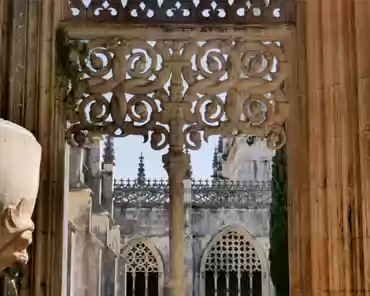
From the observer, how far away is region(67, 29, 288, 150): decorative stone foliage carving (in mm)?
4547

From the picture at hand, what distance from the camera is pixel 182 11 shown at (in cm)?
470

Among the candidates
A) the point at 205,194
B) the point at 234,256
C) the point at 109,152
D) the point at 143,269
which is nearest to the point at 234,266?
the point at 234,256

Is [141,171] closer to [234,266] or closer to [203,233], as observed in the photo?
[203,233]

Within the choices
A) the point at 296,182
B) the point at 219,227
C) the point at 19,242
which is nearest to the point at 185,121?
the point at 296,182

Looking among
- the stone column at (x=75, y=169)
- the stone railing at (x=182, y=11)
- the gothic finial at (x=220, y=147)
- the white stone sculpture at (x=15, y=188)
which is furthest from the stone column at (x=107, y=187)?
the white stone sculpture at (x=15, y=188)

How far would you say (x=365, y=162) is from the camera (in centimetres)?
428

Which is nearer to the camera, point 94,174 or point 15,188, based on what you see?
point 15,188

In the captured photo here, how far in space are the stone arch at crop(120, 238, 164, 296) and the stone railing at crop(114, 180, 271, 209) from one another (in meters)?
1.19

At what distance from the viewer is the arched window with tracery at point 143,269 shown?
979 inches

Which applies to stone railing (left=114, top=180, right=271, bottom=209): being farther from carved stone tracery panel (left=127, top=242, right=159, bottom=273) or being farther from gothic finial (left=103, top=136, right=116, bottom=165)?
carved stone tracery panel (left=127, top=242, right=159, bottom=273)

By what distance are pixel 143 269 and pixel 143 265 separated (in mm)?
99

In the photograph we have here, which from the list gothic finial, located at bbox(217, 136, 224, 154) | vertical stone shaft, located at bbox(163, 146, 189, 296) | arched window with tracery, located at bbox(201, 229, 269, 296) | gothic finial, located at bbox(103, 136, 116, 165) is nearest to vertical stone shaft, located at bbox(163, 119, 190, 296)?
vertical stone shaft, located at bbox(163, 146, 189, 296)

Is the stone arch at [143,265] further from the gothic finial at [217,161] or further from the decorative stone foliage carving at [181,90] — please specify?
the decorative stone foliage carving at [181,90]

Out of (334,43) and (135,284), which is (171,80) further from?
(135,284)
